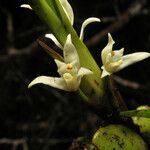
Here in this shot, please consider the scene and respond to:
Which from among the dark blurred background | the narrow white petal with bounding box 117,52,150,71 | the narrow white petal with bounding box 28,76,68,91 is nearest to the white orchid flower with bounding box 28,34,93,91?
the narrow white petal with bounding box 28,76,68,91

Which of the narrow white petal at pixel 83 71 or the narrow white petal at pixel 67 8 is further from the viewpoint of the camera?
the narrow white petal at pixel 67 8

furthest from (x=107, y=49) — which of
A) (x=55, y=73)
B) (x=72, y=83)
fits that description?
(x=55, y=73)

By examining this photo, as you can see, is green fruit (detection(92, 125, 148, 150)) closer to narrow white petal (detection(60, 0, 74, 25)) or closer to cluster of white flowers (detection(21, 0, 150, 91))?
cluster of white flowers (detection(21, 0, 150, 91))

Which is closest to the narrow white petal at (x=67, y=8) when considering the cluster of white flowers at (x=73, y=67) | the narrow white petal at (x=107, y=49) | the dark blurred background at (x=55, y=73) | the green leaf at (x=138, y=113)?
the cluster of white flowers at (x=73, y=67)

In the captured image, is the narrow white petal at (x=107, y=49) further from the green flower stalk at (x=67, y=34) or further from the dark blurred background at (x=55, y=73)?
the dark blurred background at (x=55, y=73)

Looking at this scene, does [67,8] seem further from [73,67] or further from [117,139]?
[117,139]

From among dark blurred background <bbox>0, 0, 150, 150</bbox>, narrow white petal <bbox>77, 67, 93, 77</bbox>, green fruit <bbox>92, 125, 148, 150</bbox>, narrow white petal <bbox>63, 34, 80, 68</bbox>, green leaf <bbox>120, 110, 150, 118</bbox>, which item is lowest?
dark blurred background <bbox>0, 0, 150, 150</bbox>
